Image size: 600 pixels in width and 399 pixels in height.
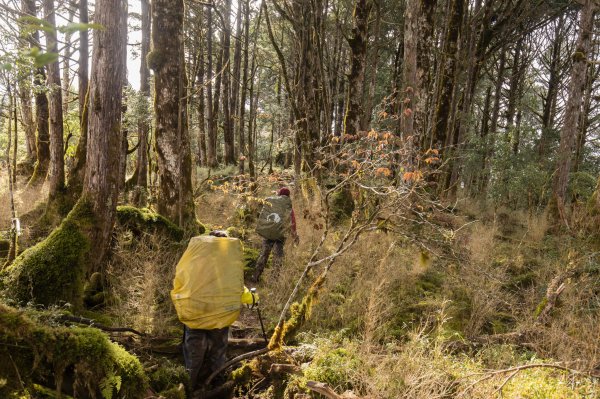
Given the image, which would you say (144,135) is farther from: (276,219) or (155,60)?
(276,219)

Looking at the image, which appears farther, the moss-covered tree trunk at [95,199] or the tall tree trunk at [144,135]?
the tall tree trunk at [144,135]

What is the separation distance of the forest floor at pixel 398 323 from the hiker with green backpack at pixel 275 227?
0.80 feet

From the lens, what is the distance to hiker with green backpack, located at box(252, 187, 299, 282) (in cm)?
655

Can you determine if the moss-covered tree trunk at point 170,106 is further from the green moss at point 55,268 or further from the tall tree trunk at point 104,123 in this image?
the green moss at point 55,268

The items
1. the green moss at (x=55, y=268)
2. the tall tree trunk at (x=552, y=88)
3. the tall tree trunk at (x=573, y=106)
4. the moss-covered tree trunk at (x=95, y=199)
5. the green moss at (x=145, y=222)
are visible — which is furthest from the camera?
the tall tree trunk at (x=552, y=88)

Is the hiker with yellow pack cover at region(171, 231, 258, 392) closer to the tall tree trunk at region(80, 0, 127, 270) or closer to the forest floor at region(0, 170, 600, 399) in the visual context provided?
the forest floor at region(0, 170, 600, 399)

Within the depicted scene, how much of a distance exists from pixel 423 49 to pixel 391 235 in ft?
14.4

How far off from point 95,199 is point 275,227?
2945 mm

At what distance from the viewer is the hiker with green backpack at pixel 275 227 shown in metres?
6.55

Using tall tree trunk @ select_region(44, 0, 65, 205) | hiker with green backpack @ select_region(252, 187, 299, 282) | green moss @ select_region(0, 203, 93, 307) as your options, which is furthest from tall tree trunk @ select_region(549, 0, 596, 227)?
tall tree trunk @ select_region(44, 0, 65, 205)

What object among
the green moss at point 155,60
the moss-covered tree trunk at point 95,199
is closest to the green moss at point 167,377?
the moss-covered tree trunk at point 95,199

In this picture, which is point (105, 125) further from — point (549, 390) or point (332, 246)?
point (549, 390)

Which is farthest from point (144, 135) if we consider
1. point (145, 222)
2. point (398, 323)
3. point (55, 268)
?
point (398, 323)

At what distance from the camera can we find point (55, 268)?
13.7ft
